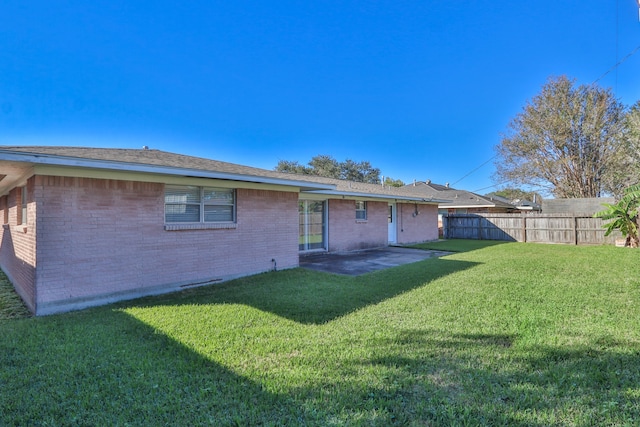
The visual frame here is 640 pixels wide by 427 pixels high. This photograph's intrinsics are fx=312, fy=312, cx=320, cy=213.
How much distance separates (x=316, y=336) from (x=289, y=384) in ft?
4.11

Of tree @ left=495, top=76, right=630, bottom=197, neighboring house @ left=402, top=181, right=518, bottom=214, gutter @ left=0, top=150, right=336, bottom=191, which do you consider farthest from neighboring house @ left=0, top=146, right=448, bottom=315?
tree @ left=495, top=76, right=630, bottom=197

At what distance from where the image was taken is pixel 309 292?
674 cm

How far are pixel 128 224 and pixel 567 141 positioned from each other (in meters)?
31.7

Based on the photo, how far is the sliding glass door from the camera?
12727 mm

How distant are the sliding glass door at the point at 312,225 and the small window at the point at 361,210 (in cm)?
228

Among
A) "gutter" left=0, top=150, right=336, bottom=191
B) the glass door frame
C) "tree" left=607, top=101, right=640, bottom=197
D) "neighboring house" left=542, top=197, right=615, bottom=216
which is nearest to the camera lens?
"gutter" left=0, top=150, right=336, bottom=191

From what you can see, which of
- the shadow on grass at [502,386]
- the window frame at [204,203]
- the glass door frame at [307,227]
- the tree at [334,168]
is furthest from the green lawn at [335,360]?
the tree at [334,168]

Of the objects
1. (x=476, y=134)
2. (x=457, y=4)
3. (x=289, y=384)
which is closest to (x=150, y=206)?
(x=289, y=384)

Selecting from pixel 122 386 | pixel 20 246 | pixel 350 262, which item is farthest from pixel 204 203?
pixel 350 262

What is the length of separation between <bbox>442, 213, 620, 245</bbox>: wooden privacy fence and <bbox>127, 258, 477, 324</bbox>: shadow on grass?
12.9 meters

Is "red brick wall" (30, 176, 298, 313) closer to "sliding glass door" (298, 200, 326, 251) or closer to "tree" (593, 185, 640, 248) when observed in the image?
"sliding glass door" (298, 200, 326, 251)

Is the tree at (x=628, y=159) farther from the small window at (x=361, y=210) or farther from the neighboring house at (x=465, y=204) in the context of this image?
the small window at (x=361, y=210)

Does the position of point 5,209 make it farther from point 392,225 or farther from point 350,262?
point 392,225

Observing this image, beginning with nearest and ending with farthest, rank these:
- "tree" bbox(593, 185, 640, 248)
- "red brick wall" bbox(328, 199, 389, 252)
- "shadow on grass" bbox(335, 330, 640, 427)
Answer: "shadow on grass" bbox(335, 330, 640, 427), "red brick wall" bbox(328, 199, 389, 252), "tree" bbox(593, 185, 640, 248)
